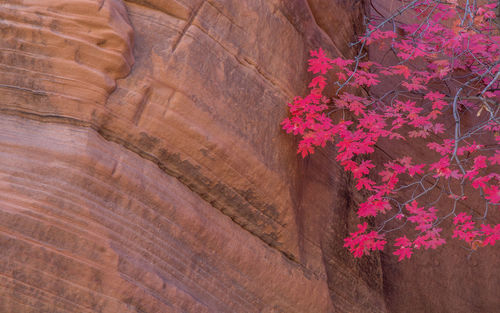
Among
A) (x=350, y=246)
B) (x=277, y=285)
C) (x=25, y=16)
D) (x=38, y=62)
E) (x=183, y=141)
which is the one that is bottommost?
(x=277, y=285)

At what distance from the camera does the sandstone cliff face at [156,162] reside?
3.75 m

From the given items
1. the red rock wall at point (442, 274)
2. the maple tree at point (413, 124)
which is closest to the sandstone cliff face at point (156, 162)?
the maple tree at point (413, 124)

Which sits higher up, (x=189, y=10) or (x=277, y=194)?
(x=189, y=10)

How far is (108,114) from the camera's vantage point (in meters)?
4.28

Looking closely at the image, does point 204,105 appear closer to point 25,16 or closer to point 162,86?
point 162,86

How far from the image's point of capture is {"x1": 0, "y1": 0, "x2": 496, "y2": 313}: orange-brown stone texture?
375 cm

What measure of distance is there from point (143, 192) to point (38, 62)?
1475mm

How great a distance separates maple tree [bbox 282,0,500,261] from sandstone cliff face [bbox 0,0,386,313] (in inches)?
19.9

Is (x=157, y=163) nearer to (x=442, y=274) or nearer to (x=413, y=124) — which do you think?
(x=413, y=124)

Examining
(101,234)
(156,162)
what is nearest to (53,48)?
(156,162)

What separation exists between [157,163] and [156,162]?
1cm

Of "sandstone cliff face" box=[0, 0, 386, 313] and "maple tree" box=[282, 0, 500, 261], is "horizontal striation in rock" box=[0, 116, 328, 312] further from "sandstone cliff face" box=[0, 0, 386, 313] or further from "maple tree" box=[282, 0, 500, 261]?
"maple tree" box=[282, 0, 500, 261]

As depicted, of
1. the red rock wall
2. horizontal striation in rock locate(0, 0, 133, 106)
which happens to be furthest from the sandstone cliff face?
the red rock wall

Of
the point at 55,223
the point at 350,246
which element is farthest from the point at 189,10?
the point at 350,246
